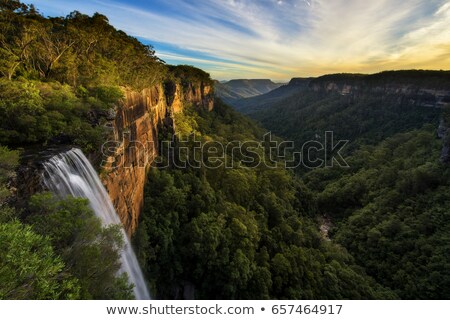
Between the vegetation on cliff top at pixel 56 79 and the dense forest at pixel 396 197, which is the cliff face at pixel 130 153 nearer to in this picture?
the vegetation on cliff top at pixel 56 79

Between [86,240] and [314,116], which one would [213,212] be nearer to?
[86,240]

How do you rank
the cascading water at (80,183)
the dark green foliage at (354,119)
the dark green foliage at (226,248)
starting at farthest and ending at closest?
1. the dark green foliage at (354,119)
2. the dark green foliage at (226,248)
3. the cascading water at (80,183)

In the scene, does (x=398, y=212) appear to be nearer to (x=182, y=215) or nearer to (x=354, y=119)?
(x=182, y=215)

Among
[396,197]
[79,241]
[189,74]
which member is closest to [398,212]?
[396,197]

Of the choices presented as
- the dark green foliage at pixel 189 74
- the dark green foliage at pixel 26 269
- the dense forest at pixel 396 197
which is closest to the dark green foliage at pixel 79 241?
the dark green foliage at pixel 26 269

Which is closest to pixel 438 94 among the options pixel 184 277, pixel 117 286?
pixel 184 277

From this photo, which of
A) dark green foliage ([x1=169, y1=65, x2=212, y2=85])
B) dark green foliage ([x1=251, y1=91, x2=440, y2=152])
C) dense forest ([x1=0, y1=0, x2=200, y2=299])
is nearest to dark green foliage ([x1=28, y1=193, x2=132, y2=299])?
dense forest ([x1=0, y1=0, x2=200, y2=299])

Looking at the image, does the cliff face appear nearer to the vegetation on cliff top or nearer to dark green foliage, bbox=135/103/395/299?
the vegetation on cliff top
